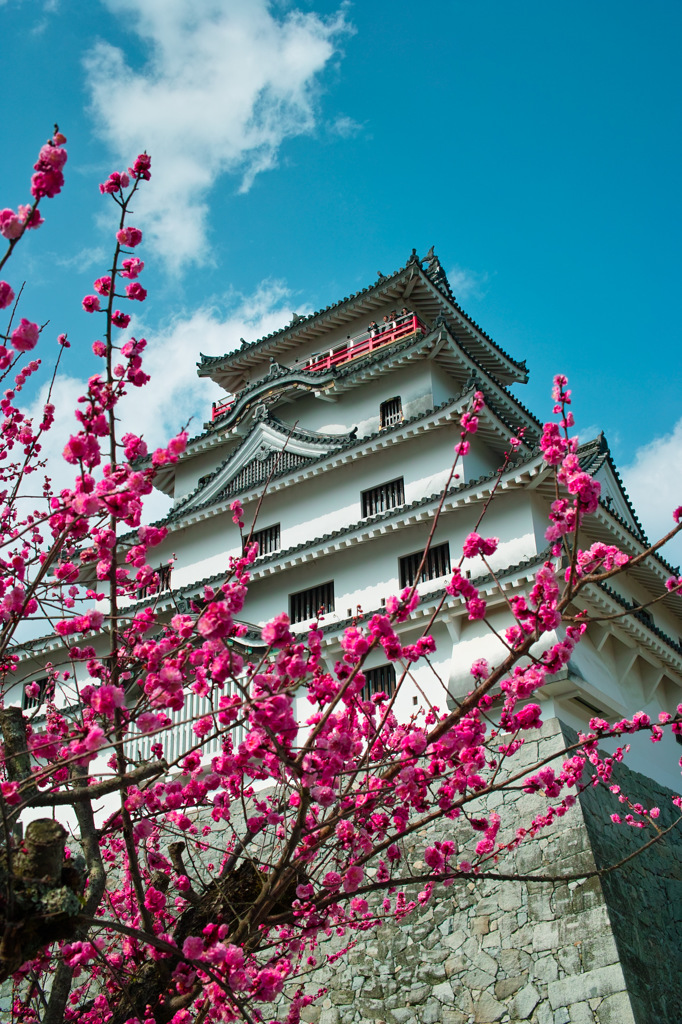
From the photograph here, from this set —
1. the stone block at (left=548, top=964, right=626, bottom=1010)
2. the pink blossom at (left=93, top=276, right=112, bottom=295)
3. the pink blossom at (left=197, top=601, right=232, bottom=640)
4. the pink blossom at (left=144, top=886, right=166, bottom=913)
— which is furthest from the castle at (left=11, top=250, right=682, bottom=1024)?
the pink blossom at (left=144, top=886, right=166, bottom=913)

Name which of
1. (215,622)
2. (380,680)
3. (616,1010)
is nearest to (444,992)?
(616,1010)

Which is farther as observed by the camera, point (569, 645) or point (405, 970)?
point (405, 970)

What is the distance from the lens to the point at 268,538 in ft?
58.9

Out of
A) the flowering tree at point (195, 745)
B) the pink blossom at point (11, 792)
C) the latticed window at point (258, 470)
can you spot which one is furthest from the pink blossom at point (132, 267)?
the latticed window at point (258, 470)

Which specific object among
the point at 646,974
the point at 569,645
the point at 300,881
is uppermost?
the point at 569,645

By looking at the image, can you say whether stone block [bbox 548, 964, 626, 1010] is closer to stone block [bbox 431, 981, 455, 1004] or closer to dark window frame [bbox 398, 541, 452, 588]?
stone block [bbox 431, 981, 455, 1004]

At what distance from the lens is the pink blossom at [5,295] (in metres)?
4.90

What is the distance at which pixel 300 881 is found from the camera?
19.1ft

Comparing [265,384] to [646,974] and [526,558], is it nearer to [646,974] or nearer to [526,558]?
[526,558]

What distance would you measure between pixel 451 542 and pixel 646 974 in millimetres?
6955

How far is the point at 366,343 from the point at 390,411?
8.73ft

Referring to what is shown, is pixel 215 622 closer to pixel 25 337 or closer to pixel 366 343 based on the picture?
pixel 25 337

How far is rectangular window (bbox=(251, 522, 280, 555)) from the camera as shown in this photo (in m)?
17.7

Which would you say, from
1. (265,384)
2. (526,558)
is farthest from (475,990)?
(265,384)
